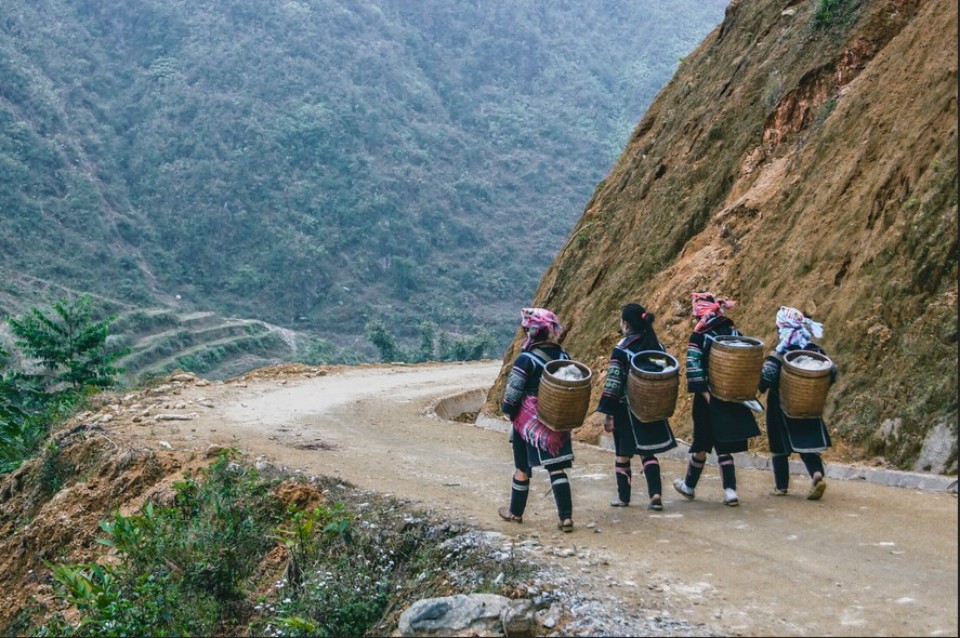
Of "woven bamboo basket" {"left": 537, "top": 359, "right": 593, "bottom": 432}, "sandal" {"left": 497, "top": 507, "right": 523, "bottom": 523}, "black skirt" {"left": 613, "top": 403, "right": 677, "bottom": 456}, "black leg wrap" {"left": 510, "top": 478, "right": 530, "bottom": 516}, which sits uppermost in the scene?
"woven bamboo basket" {"left": 537, "top": 359, "right": 593, "bottom": 432}

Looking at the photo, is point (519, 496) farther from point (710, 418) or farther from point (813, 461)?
point (813, 461)

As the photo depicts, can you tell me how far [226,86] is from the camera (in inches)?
2985

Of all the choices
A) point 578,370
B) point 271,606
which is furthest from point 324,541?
point 578,370

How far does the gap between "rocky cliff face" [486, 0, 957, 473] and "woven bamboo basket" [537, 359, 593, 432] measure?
3056 mm

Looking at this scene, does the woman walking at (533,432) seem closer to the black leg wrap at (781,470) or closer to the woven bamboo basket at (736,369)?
the woven bamboo basket at (736,369)

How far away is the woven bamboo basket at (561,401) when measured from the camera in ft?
24.8

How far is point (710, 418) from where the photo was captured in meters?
8.35

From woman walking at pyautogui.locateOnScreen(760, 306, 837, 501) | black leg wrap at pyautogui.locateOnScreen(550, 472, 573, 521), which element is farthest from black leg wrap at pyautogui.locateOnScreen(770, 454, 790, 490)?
black leg wrap at pyautogui.locateOnScreen(550, 472, 573, 521)

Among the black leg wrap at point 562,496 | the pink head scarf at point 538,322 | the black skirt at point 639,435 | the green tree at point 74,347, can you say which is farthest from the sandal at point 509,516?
the green tree at point 74,347

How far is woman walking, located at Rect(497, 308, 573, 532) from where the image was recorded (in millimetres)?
7719

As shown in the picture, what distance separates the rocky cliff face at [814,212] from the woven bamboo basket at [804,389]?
1.19 metres

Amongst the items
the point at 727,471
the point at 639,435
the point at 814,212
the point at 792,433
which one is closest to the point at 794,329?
the point at 792,433

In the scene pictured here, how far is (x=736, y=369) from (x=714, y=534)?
1.54 m

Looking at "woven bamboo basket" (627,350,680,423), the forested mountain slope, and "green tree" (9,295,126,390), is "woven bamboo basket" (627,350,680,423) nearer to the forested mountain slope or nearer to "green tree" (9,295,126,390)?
"green tree" (9,295,126,390)
